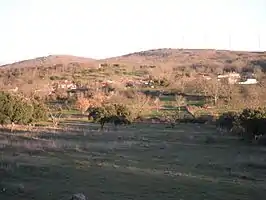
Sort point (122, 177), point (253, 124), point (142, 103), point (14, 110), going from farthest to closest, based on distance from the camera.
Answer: point (142, 103) < point (14, 110) < point (253, 124) < point (122, 177)

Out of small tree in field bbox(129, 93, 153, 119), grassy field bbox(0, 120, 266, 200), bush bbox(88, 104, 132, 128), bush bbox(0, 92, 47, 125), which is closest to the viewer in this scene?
grassy field bbox(0, 120, 266, 200)

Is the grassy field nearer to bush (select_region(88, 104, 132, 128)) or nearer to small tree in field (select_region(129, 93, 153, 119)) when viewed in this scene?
bush (select_region(88, 104, 132, 128))

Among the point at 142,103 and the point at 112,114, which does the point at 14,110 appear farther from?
the point at 142,103

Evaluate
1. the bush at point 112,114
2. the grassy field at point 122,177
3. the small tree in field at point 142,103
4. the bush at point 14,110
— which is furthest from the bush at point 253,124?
the small tree in field at point 142,103

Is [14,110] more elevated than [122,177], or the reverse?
[14,110]

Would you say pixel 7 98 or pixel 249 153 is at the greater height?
pixel 7 98

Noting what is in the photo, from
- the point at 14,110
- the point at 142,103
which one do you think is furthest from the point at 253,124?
the point at 142,103

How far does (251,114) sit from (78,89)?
115836 mm

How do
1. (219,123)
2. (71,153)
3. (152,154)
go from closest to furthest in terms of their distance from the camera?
(71,153)
(152,154)
(219,123)

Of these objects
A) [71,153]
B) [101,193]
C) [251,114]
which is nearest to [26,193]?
[101,193]

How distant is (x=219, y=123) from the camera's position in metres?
74.9

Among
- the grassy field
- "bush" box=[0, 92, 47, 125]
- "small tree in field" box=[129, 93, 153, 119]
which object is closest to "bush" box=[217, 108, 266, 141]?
the grassy field

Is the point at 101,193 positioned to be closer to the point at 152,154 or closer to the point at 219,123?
the point at 152,154

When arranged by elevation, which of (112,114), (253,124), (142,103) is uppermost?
(142,103)
